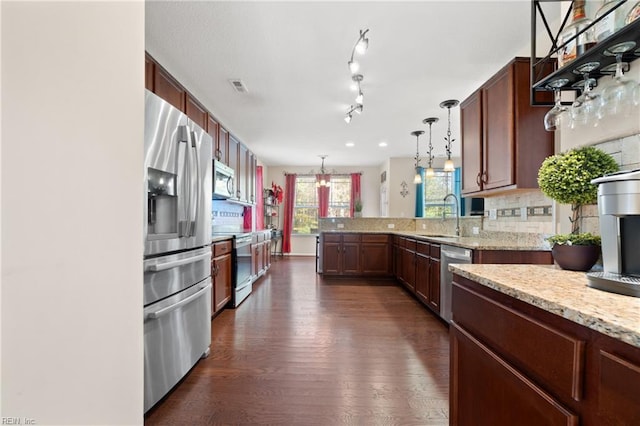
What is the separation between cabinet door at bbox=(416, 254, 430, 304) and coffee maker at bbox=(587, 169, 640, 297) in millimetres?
2446

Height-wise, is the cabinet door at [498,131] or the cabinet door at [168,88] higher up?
the cabinet door at [168,88]

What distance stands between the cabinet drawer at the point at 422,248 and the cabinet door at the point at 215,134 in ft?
9.96

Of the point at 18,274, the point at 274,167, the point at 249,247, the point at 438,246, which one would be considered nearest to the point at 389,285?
the point at 438,246

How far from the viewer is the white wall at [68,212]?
65cm

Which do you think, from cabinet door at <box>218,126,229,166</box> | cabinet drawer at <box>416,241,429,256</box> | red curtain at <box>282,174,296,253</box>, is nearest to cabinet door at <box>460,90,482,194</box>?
cabinet drawer at <box>416,241,429,256</box>

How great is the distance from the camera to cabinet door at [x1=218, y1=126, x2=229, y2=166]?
4.29 metres

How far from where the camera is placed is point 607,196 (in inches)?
36.1

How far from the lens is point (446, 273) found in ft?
9.32

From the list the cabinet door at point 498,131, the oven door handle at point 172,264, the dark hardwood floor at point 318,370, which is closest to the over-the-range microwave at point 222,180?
the dark hardwood floor at point 318,370

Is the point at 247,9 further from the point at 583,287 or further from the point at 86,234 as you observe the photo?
the point at 583,287

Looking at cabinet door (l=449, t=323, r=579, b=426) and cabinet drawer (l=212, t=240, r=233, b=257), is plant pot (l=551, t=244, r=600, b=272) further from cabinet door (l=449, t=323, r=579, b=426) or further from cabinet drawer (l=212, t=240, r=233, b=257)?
cabinet drawer (l=212, t=240, r=233, b=257)

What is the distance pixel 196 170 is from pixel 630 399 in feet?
7.22

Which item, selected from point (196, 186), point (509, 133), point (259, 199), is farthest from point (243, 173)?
point (509, 133)

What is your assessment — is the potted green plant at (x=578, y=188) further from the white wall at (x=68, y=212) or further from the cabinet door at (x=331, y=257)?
the cabinet door at (x=331, y=257)
